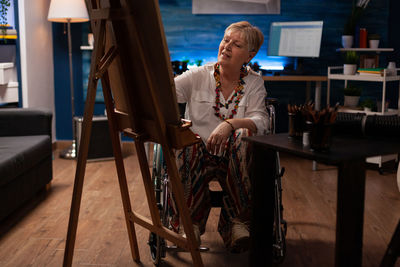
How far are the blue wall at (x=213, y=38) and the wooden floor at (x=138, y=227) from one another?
4.14 feet

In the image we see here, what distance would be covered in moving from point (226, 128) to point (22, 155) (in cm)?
131

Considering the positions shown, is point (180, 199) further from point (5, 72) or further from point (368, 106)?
point (5, 72)

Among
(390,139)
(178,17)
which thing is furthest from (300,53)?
(390,139)

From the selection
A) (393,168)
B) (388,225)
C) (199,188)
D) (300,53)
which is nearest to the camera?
(199,188)

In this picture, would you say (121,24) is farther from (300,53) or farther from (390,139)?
(300,53)

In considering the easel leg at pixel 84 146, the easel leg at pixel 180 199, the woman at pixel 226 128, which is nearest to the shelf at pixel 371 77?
the woman at pixel 226 128

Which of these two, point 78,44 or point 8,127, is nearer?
point 8,127

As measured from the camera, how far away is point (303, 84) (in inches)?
196

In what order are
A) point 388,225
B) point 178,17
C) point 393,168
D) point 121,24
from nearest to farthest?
point 121,24
point 388,225
point 393,168
point 178,17

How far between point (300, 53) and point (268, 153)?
303 cm

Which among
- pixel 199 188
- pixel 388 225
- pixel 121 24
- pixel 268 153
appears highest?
pixel 121 24

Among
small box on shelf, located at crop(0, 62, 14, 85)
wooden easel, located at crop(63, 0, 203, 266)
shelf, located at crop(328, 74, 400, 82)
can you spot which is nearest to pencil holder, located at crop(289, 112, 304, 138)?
wooden easel, located at crop(63, 0, 203, 266)

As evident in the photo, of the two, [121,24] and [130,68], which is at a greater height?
[121,24]

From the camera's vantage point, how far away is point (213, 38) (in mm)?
4953
